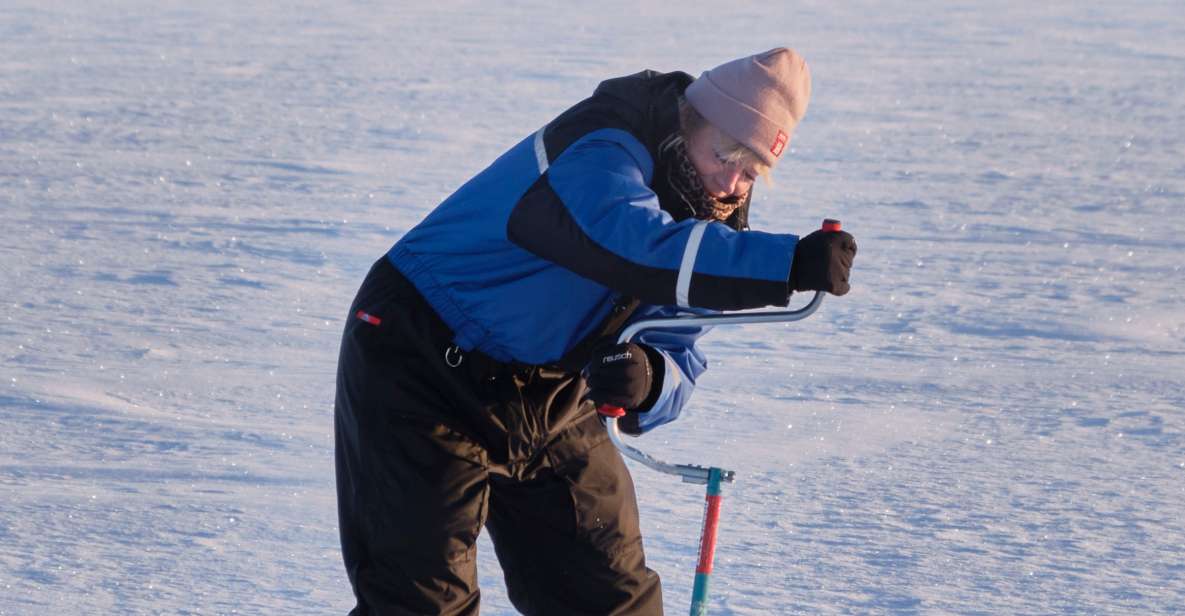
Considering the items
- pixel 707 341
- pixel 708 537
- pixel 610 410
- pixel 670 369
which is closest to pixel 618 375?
pixel 610 410

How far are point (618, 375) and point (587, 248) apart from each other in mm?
229

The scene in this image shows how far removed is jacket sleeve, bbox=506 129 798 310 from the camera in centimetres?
200

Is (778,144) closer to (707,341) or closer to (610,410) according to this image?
(610,410)

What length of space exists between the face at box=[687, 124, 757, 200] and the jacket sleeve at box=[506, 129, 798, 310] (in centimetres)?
13

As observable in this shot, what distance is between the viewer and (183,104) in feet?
32.9

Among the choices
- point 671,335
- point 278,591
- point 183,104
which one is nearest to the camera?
point 671,335

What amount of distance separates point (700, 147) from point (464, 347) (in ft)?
1.55

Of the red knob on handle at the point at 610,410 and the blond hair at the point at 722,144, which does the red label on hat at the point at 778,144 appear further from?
the red knob on handle at the point at 610,410

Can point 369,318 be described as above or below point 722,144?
below

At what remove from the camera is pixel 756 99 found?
2154 millimetres

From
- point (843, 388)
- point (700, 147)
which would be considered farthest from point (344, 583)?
point (843, 388)

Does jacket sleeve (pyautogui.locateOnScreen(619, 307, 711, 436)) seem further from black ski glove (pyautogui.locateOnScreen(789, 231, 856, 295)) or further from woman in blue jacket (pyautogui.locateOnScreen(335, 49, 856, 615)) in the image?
black ski glove (pyautogui.locateOnScreen(789, 231, 856, 295))

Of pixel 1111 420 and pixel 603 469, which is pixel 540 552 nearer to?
pixel 603 469

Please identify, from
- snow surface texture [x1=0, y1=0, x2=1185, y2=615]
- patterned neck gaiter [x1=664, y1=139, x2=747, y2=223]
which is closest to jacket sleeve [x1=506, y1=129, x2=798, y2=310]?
patterned neck gaiter [x1=664, y1=139, x2=747, y2=223]
